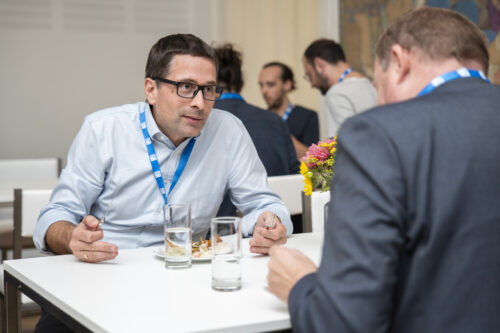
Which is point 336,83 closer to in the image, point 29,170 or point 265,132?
point 265,132

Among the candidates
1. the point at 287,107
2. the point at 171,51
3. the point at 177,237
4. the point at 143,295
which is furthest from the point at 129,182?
the point at 287,107

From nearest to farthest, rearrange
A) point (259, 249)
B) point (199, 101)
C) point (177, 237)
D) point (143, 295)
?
point (143, 295) → point (177, 237) → point (259, 249) → point (199, 101)

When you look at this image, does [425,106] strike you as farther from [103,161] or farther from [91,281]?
[103,161]

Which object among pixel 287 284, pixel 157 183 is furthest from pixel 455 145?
pixel 157 183

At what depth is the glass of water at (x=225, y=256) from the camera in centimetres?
138

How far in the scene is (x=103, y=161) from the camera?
2111mm

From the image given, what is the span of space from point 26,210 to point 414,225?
198cm

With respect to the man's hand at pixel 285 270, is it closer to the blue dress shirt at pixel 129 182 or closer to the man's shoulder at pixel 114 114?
the blue dress shirt at pixel 129 182

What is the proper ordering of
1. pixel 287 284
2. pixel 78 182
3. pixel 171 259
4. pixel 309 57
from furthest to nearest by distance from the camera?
pixel 309 57
pixel 78 182
pixel 171 259
pixel 287 284

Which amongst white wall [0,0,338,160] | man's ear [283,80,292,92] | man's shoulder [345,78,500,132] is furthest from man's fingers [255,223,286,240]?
white wall [0,0,338,160]

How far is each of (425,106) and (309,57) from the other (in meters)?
3.72

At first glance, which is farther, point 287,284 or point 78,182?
point 78,182

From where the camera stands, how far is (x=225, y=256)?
54.5 inches

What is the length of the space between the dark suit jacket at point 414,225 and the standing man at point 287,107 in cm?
372
